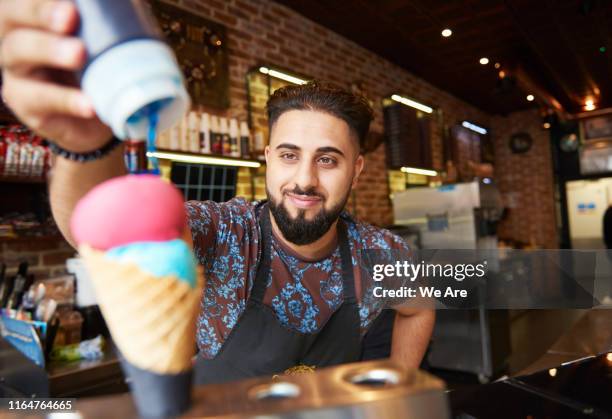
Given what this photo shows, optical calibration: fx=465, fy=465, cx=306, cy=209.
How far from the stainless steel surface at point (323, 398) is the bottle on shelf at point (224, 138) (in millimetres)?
2908

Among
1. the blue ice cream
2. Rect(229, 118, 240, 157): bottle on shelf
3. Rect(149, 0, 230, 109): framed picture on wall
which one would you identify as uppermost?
Rect(149, 0, 230, 109): framed picture on wall

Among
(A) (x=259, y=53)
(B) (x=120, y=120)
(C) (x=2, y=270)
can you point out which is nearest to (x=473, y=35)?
(A) (x=259, y=53)

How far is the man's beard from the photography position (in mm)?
1463

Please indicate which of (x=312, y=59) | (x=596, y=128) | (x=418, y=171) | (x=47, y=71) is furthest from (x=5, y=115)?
(x=596, y=128)

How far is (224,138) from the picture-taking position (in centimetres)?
327

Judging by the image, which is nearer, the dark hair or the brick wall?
the dark hair

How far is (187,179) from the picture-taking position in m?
3.17

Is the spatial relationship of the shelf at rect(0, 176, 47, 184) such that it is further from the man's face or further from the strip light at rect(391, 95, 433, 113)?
the strip light at rect(391, 95, 433, 113)

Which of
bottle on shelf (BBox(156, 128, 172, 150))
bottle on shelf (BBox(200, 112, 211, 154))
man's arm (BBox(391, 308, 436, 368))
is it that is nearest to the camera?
man's arm (BBox(391, 308, 436, 368))

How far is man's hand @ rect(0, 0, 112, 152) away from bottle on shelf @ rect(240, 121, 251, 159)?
2876 mm

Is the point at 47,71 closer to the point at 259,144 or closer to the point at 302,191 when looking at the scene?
the point at 302,191

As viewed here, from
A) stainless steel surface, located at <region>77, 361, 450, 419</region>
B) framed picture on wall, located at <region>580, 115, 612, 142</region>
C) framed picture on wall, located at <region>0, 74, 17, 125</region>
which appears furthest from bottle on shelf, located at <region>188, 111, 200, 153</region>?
framed picture on wall, located at <region>580, 115, 612, 142</region>

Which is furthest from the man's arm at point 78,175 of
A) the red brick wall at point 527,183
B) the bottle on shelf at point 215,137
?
the red brick wall at point 527,183

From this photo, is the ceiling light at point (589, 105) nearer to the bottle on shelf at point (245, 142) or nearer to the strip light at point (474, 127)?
the strip light at point (474, 127)
